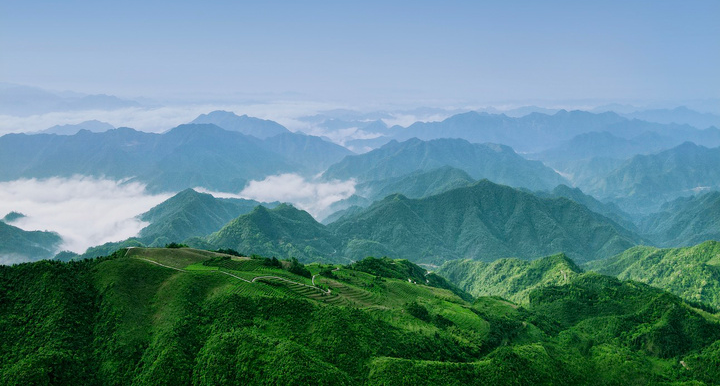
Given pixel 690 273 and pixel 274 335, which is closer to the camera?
pixel 274 335

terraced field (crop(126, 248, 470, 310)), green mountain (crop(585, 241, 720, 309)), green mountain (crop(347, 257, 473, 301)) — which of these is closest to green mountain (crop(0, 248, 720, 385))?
terraced field (crop(126, 248, 470, 310))

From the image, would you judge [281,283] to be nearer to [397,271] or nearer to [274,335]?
[274,335]

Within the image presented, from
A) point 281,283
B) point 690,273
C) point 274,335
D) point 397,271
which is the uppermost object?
point 274,335

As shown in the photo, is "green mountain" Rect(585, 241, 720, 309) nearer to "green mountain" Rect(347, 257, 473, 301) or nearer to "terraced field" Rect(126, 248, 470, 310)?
"green mountain" Rect(347, 257, 473, 301)

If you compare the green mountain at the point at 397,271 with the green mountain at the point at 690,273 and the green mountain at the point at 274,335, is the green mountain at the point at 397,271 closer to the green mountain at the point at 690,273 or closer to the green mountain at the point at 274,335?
the green mountain at the point at 274,335

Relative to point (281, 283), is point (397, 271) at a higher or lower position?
lower

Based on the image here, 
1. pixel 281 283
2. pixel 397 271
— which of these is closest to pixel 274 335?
pixel 281 283

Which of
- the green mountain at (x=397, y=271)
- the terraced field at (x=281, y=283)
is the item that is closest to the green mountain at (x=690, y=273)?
the green mountain at (x=397, y=271)

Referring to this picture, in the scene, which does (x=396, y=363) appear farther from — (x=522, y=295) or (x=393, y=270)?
(x=522, y=295)

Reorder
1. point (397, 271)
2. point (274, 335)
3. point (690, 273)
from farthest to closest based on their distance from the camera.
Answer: point (690, 273)
point (397, 271)
point (274, 335)
